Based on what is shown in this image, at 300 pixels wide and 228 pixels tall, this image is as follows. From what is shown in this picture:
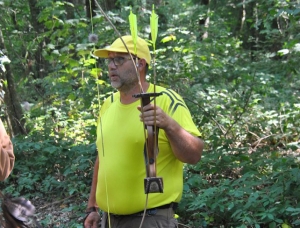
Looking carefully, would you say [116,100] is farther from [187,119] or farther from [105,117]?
[187,119]

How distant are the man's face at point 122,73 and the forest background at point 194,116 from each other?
148 centimetres

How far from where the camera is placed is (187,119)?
2.57m

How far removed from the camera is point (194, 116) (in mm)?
7016

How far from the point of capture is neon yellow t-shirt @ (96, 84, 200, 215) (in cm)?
255

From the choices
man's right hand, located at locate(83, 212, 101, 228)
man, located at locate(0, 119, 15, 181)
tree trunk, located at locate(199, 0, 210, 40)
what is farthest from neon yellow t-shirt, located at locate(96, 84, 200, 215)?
tree trunk, located at locate(199, 0, 210, 40)

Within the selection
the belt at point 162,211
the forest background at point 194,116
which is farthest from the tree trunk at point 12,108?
the belt at point 162,211

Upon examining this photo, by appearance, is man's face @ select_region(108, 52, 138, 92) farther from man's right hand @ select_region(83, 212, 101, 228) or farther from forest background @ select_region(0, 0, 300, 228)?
forest background @ select_region(0, 0, 300, 228)

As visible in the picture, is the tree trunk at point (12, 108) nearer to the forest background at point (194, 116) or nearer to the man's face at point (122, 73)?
the forest background at point (194, 116)

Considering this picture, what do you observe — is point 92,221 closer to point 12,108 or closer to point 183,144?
point 183,144

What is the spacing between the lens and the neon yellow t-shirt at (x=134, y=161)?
100 inches

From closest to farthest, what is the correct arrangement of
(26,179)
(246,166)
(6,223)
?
(6,223)
(246,166)
(26,179)

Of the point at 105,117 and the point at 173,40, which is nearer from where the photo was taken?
the point at 105,117

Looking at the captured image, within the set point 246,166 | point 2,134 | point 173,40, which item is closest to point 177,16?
point 173,40

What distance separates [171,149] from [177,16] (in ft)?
24.1
